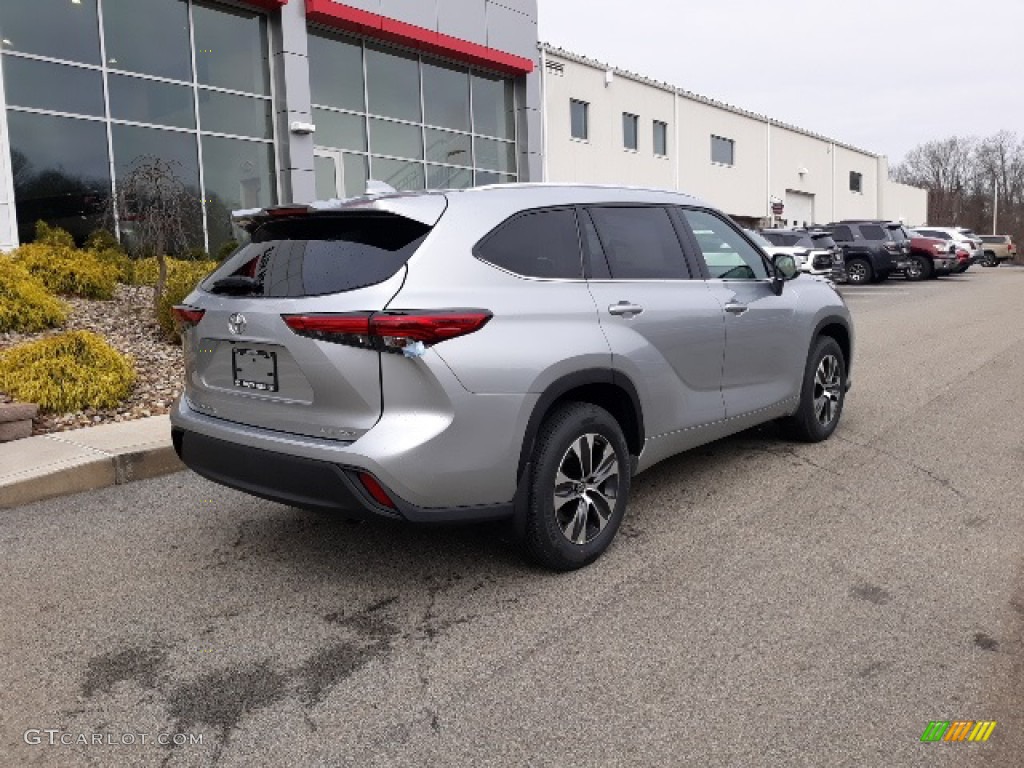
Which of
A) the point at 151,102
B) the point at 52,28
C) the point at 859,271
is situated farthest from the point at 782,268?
the point at 859,271

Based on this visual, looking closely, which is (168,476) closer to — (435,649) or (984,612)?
(435,649)

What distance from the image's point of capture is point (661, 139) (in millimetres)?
31953

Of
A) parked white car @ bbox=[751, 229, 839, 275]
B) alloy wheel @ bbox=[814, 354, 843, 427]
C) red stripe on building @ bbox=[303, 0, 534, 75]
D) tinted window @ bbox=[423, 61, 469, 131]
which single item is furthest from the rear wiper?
parked white car @ bbox=[751, 229, 839, 275]

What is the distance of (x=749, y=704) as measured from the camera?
2.70 metres

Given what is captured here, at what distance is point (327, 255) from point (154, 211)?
9210 millimetres

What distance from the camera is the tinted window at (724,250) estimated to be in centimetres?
487

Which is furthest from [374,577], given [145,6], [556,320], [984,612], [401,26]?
[401,26]

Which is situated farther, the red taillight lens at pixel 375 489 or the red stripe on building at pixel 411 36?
the red stripe on building at pixel 411 36

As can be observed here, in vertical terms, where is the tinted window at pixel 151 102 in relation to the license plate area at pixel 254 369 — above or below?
above

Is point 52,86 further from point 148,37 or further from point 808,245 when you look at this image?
point 808,245
